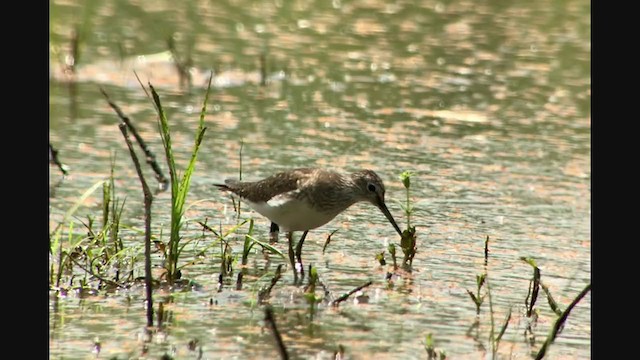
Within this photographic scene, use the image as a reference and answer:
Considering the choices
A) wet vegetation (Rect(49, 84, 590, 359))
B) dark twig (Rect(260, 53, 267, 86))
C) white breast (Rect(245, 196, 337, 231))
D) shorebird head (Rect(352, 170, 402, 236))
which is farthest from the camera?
dark twig (Rect(260, 53, 267, 86))

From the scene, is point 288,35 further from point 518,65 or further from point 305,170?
point 305,170

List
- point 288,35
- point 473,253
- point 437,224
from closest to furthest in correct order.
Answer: point 473,253, point 437,224, point 288,35

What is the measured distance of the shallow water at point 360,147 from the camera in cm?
724

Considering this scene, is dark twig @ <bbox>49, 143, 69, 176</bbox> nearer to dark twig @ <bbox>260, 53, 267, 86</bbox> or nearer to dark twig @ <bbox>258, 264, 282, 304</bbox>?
dark twig @ <bbox>258, 264, 282, 304</bbox>

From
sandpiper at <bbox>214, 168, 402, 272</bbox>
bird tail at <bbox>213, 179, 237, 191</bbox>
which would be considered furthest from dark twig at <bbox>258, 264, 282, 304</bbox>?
bird tail at <bbox>213, 179, 237, 191</bbox>

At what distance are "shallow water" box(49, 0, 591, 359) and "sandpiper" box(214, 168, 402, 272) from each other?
32 cm

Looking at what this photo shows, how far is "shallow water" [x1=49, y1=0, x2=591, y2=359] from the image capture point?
7.24m

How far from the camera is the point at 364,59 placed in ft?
51.1

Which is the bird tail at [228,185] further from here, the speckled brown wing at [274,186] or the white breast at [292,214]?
the white breast at [292,214]

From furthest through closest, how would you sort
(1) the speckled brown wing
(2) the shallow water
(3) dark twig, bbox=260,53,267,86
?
(3) dark twig, bbox=260,53,267,86 < (1) the speckled brown wing < (2) the shallow water

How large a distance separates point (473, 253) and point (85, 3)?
9.74m

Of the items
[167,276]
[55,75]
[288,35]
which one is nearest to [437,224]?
[167,276]

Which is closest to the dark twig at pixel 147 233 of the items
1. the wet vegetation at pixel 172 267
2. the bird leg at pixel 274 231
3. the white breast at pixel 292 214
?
the wet vegetation at pixel 172 267

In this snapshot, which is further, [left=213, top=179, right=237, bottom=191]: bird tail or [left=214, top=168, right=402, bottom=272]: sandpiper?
[left=213, top=179, right=237, bottom=191]: bird tail
